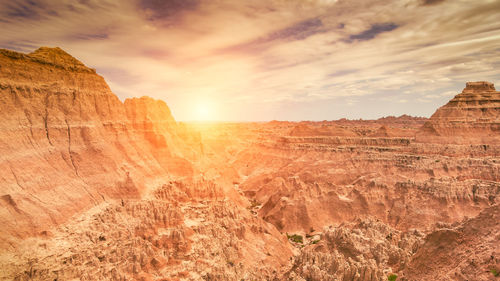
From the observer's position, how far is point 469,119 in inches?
2368

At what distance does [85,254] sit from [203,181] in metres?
17.1

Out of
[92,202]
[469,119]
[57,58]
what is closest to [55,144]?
[92,202]

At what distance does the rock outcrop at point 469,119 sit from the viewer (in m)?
56.1

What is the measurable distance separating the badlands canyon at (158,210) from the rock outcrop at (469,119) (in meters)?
13.3

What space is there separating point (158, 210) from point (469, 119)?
7270 centimetres

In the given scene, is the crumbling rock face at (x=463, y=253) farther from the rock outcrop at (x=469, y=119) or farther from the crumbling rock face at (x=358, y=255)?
the rock outcrop at (x=469, y=119)

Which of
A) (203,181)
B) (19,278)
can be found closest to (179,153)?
(203,181)

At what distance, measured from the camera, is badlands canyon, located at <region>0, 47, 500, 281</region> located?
53.6 feet

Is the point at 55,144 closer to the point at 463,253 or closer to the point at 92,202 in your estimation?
the point at 92,202

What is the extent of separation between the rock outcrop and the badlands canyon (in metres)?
13.3

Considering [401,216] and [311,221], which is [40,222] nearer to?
[311,221]

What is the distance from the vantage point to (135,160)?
92.9 ft

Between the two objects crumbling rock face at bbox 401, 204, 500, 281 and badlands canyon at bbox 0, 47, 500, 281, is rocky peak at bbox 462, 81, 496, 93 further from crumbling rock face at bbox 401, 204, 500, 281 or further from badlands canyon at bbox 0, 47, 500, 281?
crumbling rock face at bbox 401, 204, 500, 281

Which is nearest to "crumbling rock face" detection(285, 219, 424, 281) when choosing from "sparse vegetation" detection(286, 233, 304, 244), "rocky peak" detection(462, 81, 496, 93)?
"sparse vegetation" detection(286, 233, 304, 244)
